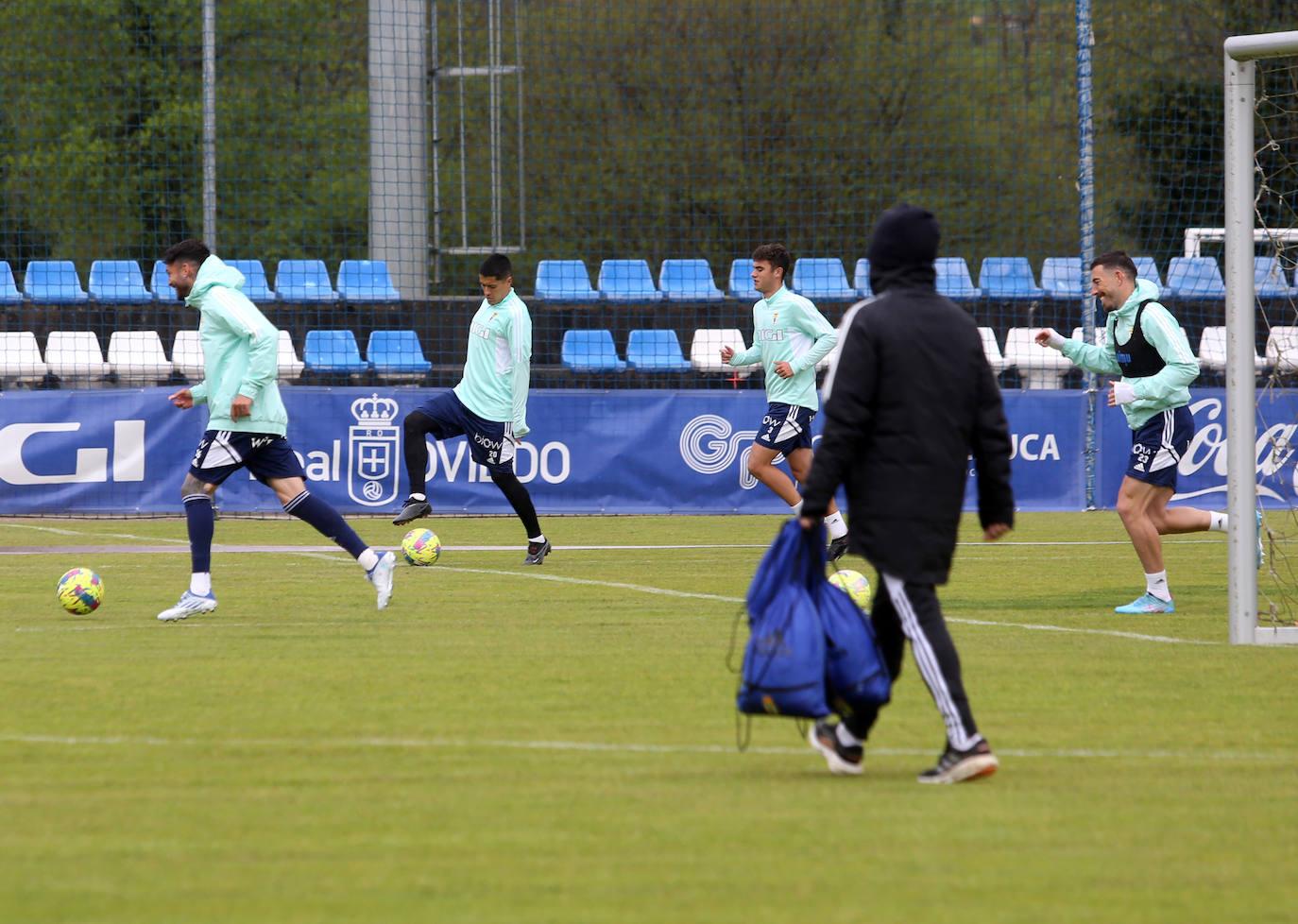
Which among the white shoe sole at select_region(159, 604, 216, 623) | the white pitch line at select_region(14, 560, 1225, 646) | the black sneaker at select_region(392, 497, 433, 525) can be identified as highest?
the black sneaker at select_region(392, 497, 433, 525)

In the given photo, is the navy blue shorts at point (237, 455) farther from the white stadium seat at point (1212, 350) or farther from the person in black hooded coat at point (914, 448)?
the white stadium seat at point (1212, 350)

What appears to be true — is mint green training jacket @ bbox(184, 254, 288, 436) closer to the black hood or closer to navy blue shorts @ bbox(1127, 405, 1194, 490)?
navy blue shorts @ bbox(1127, 405, 1194, 490)

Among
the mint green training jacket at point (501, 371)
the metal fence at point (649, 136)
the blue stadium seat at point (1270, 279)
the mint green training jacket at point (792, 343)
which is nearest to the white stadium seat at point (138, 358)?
the metal fence at point (649, 136)

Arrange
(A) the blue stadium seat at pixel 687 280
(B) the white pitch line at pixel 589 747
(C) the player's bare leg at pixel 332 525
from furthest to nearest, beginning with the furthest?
(A) the blue stadium seat at pixel 687 280 → (C) the player's bare leg at pixel 332 525 → (B) the white pitch line at pixel 589 747

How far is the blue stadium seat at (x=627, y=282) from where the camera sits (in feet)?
78.7

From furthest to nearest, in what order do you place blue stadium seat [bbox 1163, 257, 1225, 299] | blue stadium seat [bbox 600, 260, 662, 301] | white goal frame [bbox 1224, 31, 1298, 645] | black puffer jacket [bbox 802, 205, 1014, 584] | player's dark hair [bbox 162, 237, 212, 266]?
blue stadium seat [bbox 600, 260, 662, 301] → blue stadium seat [bbox 1163, 257, 1225, 299] → player's dark hair [bbox 162, 237, 212, 266] → white goal frame [bbox 1224, 31, 1298, 645] → black puffer jacket [bbox 802, 205, 1014, 584]

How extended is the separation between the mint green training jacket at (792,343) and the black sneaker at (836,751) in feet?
26.3

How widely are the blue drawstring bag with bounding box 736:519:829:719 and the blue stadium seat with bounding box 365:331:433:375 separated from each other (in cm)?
1574

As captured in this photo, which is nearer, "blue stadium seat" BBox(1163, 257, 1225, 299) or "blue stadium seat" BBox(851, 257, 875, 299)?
"blue stadium seat" BBox(1163, 257, 1225, 299)

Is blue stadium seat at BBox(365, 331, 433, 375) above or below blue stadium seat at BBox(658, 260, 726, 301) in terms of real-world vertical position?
below

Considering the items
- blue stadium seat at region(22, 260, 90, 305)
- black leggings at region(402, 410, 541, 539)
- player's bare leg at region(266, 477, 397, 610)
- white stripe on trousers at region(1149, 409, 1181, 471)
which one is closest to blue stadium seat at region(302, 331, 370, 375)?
blue stadium seat at region(22, 260, 90, 305)

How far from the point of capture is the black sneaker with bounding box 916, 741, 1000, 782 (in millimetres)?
6027

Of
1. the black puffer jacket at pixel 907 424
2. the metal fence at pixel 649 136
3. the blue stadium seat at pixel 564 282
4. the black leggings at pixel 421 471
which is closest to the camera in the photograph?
the black puffer jacket at pixel 907 424

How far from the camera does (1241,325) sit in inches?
371
